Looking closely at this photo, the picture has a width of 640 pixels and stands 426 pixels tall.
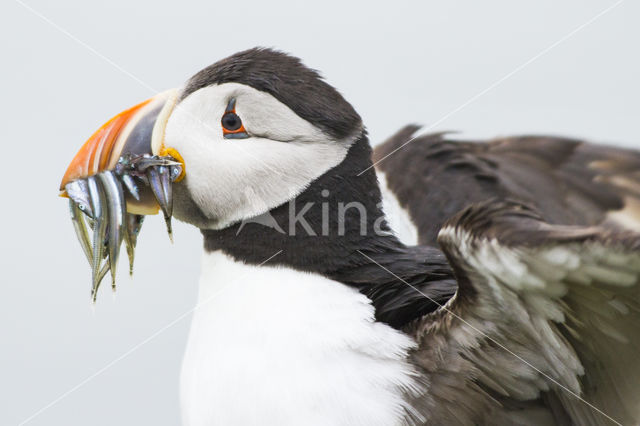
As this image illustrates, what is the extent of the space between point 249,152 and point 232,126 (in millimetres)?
94

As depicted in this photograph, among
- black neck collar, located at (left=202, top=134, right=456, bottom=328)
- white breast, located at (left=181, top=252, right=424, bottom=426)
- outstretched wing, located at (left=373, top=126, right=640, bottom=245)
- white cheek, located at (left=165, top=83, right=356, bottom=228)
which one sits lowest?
outstretched wing, located at (left=373, top=126, right=640, bottom=245)

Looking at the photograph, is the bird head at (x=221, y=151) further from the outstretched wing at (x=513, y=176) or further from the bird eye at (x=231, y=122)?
the outstretched wing at (x=513, y=176)

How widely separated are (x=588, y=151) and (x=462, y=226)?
5.81 feet

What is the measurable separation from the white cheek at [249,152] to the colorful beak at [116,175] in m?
0.05

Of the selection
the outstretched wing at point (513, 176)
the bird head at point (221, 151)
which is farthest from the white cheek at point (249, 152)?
the outstretched wing at point (513, 176)

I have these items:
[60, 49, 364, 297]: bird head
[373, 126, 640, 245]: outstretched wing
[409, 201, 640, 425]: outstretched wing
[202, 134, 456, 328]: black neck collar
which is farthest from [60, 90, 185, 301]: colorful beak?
[373, 126, 640, 245]: outstretched wing

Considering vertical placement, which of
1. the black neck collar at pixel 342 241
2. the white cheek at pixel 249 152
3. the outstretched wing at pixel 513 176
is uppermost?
the white cheek at pixel 249 152

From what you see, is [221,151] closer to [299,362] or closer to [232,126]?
[232,126]

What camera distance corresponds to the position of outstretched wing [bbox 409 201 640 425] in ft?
7.85

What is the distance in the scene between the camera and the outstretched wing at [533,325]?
94.2 inches

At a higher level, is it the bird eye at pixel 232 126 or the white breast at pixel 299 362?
the bird eye at pixel 232 126

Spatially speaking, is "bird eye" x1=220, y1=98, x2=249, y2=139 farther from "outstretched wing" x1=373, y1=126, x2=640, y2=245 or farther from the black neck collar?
"outstretched wing" x1=373, y1=126, x2=640, y2=245

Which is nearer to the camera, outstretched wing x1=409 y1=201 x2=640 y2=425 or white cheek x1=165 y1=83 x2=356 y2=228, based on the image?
outstretched wing x1=409 y1=201 x2=640 y2=425

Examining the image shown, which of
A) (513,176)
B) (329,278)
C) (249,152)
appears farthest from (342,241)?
(513,176)
